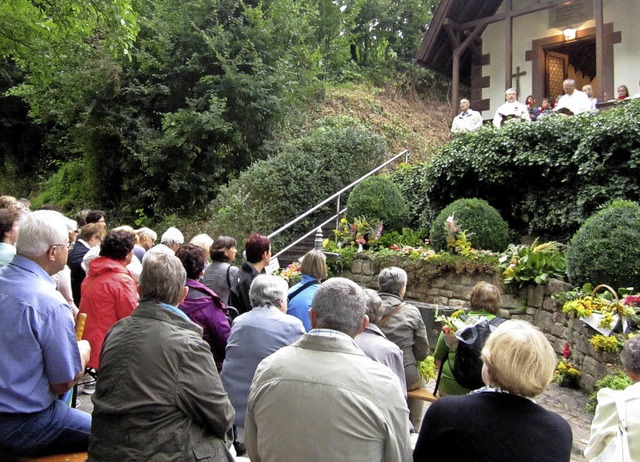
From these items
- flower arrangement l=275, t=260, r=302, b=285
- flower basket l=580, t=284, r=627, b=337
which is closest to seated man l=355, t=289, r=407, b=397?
flower basket l=580, t=284, r=627, b=337

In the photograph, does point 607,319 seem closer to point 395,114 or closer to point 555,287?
point 555,287

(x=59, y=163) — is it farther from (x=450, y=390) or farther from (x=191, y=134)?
(x=450, y=390)

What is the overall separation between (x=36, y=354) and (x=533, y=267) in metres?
6.49

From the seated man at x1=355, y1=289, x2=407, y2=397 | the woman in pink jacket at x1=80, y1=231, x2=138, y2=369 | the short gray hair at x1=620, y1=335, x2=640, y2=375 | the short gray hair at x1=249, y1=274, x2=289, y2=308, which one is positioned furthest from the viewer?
the woman in pink jacket at x1=80, y1=231, x2=138, y2=369

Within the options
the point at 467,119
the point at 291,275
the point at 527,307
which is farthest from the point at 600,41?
the point at 291,275

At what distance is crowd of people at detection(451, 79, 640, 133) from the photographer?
35.5ft

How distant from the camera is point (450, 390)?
4031mm

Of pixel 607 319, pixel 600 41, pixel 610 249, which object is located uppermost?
pixel 600 41

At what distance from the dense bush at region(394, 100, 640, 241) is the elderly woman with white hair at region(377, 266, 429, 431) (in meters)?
5.61

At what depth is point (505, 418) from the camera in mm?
2109

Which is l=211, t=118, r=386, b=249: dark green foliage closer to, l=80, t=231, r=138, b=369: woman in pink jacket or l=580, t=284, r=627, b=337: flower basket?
l=580, t=284, r=627, b=337: flower basket

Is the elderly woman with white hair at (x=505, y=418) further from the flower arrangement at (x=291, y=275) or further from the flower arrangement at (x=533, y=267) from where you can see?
the flower arrangement at (x=291, y=275)

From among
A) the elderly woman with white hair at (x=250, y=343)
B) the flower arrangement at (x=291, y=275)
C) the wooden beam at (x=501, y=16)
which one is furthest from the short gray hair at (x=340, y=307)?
the wooden beam at (x=501, y=16)

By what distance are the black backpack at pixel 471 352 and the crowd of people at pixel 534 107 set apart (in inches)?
281
